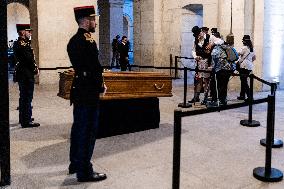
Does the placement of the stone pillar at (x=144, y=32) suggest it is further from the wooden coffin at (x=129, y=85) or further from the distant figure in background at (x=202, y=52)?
the wooden coffin at (x=129, y=85)

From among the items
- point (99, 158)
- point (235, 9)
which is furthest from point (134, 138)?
point (235, 9)

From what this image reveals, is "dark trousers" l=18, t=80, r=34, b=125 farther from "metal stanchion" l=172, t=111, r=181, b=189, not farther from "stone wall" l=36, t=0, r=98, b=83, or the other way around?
"stone wall" l=36, t=0, r=98, b=83

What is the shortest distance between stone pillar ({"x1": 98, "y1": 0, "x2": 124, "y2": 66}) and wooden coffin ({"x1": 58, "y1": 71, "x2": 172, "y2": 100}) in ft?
42.3

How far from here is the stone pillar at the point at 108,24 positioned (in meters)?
18.5

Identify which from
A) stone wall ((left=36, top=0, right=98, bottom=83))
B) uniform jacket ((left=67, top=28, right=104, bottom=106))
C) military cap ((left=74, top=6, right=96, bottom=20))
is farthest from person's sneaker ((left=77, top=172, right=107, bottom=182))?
stone wall ((left=36, top=0, right=98, bottom=83))

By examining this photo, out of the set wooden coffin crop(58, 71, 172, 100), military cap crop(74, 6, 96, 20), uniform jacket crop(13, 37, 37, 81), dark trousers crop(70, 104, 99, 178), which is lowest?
dark trousers crop(70, 104, 99, 178)

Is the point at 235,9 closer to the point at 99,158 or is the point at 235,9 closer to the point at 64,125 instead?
the point at 64,125

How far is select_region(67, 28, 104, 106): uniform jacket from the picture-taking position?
391 centimetres

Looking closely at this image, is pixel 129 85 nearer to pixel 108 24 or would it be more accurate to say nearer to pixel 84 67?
pixel 84 67

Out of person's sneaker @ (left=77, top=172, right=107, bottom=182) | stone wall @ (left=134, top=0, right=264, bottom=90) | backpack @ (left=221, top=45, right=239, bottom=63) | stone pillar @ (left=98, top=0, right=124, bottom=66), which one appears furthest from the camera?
stone pillar @ (left=98, top=0, right=124, bottom=66)

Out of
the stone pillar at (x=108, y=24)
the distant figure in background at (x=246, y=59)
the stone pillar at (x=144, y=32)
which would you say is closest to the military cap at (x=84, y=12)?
the distant figure in background at (x=246, y=59)

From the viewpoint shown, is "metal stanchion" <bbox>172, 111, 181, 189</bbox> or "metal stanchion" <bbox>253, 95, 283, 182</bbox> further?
"metal stanchion" <bbox>253, 95, 283, 182</bbox>

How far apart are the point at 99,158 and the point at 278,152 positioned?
252cm

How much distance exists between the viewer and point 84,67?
3955 mm
